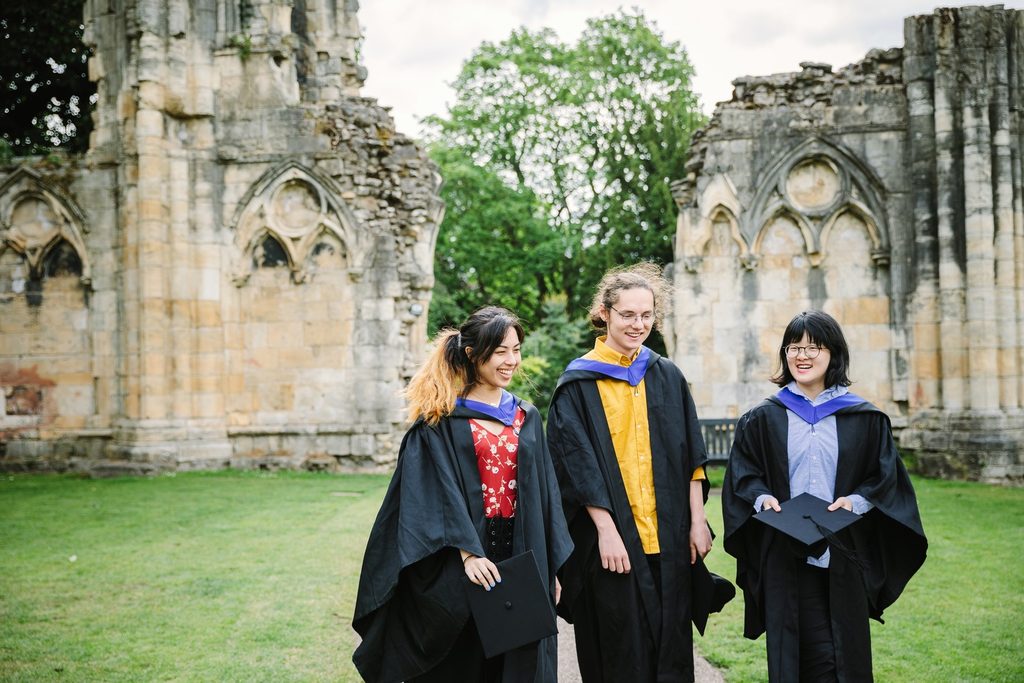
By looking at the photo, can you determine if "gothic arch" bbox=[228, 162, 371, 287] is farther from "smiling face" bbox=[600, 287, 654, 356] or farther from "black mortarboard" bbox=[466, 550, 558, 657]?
"black mortarboard" bbox=[466, 550, 558, 657]

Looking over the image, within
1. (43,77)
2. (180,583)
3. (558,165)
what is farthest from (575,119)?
(180,583)

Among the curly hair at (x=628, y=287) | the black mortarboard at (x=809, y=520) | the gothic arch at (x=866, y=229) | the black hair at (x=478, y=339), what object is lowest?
the black mortarboard at (x=809, y=520)

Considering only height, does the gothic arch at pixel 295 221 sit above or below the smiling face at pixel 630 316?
above

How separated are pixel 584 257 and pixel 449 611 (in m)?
25.6

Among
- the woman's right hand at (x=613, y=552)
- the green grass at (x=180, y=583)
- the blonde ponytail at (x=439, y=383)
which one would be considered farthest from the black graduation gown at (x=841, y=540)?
the green grass at (x=180, y=583)

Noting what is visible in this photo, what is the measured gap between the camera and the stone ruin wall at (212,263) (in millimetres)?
14953

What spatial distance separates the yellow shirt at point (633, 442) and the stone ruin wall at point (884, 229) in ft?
30.7

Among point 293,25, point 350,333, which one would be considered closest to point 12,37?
point 293,25

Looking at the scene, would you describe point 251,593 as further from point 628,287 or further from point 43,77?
point 43,77

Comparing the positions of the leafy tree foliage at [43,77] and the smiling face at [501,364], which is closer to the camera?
the smiling face at [501,364]

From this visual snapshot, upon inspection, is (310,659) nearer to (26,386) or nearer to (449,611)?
(449,611)

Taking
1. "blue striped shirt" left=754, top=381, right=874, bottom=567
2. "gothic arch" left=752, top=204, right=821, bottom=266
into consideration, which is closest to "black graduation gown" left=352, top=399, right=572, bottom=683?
"blue striped shirt" left=754, top=381, right=874, bottom=567

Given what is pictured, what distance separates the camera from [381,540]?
3875 mm

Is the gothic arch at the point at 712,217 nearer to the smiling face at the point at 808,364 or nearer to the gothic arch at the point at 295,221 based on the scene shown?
the gothic arch at the point at 295,221
